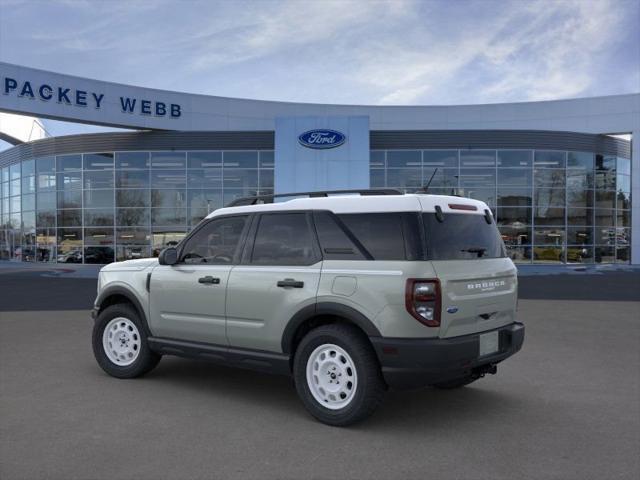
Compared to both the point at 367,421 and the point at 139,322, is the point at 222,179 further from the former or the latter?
the point at 367,421

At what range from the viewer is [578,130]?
29672 mm

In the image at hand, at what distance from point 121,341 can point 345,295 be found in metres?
2.97

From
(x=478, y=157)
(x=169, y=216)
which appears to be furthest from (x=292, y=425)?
(x=478, y=157)

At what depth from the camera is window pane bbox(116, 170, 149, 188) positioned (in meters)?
27.0

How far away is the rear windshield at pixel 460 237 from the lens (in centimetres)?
432

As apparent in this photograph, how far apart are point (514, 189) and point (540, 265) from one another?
3883 millimetres

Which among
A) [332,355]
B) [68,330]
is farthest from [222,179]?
[332,355]

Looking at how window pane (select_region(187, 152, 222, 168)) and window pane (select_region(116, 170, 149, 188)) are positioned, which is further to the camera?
window pane (select_region(116, 170, 149, 188))

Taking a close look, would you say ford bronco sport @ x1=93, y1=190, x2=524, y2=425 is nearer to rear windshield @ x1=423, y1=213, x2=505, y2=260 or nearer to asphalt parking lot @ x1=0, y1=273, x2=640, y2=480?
rear windshield @ x1=423, y1=213, x2=505, y2=260

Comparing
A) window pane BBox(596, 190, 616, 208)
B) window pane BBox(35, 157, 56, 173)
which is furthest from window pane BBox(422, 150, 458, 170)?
window pane BBox(35, 157, 56, 173)

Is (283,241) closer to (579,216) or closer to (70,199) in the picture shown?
(70,199)

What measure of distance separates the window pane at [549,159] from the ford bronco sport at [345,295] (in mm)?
23773

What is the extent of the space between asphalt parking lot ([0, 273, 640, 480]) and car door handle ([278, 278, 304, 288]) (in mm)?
1113

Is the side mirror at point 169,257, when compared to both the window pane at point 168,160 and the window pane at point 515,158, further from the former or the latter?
the window pane at point 515,158
